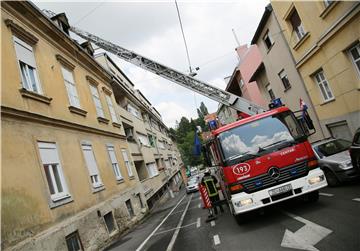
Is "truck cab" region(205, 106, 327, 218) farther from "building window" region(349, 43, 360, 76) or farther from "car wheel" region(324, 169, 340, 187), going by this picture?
"building window" region(349, 43, 360, 76)

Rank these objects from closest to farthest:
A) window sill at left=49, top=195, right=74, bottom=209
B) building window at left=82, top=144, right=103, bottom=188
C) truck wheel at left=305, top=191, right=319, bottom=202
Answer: truck wheel at left=305, top=191, right=319, bottom=202 → window sill at left=49, top=195, right=74, bottom=209 → building window at left=82, top=144, right=103, bottom=188

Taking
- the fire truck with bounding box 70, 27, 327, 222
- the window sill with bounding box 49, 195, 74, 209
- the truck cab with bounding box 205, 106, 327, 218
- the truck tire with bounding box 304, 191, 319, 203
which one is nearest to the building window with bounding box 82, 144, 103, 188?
the window sill with bounding box 49, 195, 74, 209

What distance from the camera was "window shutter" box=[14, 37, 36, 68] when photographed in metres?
10.8

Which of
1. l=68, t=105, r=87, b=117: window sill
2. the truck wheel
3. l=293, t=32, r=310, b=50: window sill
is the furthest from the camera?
l=293, t=32, r=310, b=50: window sill

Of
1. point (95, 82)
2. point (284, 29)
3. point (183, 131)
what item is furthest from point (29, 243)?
point (183, 131)

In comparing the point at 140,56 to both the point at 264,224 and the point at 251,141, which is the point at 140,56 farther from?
the point at 264,224

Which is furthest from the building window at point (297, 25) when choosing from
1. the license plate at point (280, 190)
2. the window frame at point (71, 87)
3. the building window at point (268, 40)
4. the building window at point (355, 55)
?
the window frame at point (71, 87)

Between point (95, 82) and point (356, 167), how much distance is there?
1406cm

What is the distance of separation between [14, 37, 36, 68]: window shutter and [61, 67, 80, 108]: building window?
8.36 ft

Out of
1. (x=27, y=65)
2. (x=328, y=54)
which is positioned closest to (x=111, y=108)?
(x=27, y=65)

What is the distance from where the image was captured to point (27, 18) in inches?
472

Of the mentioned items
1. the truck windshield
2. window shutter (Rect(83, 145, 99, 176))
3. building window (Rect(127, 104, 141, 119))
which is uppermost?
building window (Rect(127, 104, 141, 119))

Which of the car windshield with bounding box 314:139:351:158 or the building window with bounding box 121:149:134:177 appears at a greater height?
the building window with bounding box 121:149:134:177

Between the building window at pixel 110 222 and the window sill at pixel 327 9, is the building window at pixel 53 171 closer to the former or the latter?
the building window at pixel 110 222
